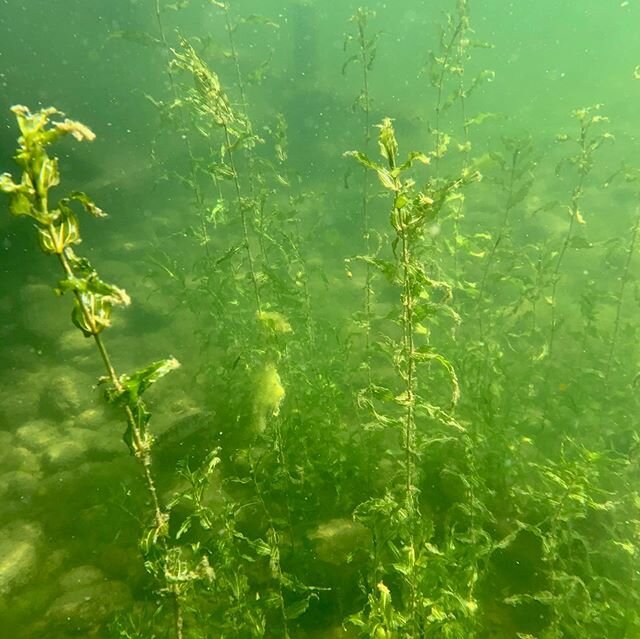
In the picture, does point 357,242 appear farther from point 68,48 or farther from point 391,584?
point 68,48

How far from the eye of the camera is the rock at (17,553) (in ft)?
18.0

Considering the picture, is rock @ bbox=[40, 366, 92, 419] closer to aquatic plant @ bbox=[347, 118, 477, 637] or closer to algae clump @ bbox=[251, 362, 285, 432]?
algae clump @ bbox=[251, 362, 285, 432]

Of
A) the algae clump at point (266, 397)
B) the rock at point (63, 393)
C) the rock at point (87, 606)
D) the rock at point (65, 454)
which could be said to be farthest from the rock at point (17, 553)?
the algae clump at point (266, 397)

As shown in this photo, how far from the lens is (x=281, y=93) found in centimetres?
2252

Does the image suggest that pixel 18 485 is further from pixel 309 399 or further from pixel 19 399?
pixel 309 399

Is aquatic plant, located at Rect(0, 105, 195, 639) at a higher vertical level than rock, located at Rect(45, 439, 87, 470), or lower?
higher

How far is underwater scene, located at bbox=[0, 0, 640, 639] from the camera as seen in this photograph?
3164 millimetres

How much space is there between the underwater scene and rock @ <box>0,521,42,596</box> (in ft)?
0.10

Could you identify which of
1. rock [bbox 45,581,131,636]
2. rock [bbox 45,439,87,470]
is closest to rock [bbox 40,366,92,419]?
rock [bbox 45,439,87,470]

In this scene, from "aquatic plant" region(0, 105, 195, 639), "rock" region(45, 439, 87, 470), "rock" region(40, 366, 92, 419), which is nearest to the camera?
"aquatic plant" region(0, 105, 195, 639)

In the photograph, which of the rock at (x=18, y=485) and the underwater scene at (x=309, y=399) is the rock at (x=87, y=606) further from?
the rock at (x=18, y=485)

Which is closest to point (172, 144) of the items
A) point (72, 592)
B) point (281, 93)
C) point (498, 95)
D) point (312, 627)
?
point (281, 93)

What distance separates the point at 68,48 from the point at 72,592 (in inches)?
1276

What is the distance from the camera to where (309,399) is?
568 centimetres
